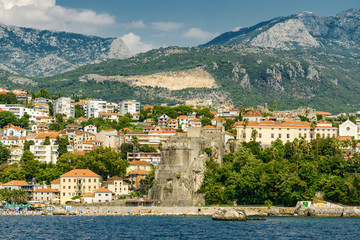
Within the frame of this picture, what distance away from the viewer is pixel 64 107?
534 feet

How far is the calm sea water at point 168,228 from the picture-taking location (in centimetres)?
6209

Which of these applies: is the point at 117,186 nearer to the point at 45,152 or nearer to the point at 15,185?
the point at 15,185

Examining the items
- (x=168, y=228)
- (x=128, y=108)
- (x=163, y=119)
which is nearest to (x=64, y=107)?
(x=128, y=108)

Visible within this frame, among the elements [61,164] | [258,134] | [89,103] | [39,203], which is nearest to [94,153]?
[61,164]

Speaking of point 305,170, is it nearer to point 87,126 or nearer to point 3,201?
Answer: point 3,201

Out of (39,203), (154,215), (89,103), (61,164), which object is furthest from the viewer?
(89,103)

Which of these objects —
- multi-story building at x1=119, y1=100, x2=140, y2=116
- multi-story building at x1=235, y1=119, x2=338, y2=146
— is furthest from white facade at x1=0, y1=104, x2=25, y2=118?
multi-story building at x1=235, y1=119, x2=338, y2=146

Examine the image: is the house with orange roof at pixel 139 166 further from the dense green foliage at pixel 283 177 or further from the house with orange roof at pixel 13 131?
the house with orange roof at pixel 13 131

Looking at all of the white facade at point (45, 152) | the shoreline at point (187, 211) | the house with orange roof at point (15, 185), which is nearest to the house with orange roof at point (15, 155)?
the white facade at point (45, 152)

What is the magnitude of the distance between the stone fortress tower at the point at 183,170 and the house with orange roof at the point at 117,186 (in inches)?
305

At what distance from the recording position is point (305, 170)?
91188 millimetres

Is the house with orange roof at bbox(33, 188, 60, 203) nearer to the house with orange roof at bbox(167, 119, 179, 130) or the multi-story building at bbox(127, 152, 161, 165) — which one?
the multi-story building at bbox(127, 152, 161, 165)

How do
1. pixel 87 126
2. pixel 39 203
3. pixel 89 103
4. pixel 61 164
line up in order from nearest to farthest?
pixel 39 203
pixel 61 164
pixel 87 126
pixel 89 103

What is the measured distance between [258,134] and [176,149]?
19.7 metres
